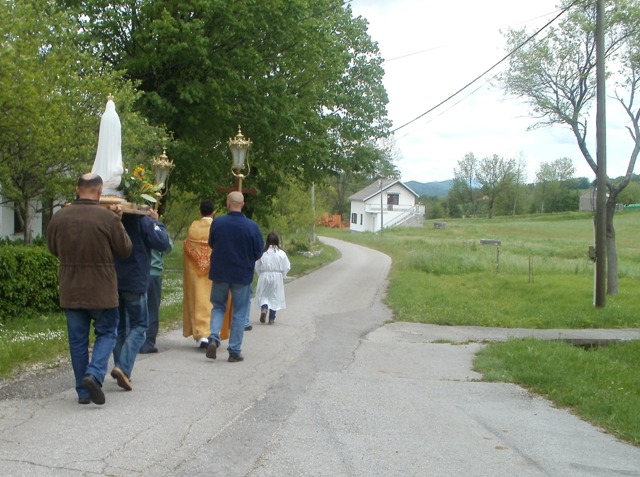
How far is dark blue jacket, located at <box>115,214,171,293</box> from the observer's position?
23.3ft

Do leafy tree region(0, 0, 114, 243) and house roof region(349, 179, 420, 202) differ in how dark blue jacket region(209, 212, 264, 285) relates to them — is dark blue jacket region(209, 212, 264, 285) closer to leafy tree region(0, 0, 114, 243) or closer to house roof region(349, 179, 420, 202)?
leafy tree region(0, 0, 114, 243)

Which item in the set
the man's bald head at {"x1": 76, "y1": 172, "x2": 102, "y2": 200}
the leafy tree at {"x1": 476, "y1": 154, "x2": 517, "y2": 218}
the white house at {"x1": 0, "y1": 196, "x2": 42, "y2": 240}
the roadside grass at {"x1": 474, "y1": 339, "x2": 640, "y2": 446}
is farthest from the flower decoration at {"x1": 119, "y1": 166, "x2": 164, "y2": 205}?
the leafy tree at {"x1": 476, "y1": 154, "x2": 517, "y2": 218}

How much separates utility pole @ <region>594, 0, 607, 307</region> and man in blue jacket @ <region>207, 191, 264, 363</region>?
10.7 m

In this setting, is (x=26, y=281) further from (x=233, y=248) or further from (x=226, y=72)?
(x=226, y=72)

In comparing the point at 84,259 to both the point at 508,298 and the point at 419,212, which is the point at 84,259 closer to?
the point at 508,298

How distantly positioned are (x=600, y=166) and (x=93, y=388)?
48.0 feet

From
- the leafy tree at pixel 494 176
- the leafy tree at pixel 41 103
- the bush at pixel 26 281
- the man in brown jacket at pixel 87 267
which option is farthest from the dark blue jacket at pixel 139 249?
the leafy tree at pixel 494 176

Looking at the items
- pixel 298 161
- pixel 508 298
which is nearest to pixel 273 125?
pixel 298 161

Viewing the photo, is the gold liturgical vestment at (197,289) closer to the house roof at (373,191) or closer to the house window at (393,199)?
the house roof at (373,191)

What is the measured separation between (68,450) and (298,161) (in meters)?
21.5

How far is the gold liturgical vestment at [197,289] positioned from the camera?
9.76m

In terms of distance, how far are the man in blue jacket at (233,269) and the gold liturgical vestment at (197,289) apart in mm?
696

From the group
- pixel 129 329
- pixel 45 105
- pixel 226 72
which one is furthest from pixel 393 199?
pixel 129 329

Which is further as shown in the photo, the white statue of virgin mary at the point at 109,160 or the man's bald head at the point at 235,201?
the man's bald head at the point at 235,201
